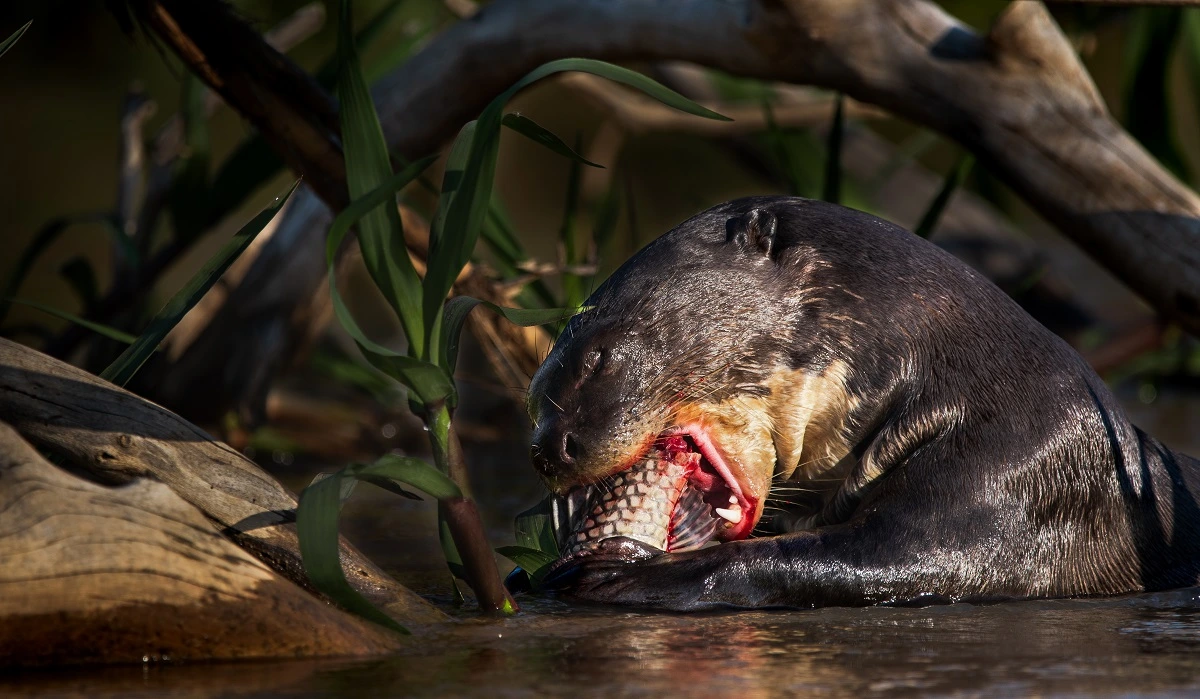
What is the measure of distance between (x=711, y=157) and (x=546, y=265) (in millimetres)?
6647

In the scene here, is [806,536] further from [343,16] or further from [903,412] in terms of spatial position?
[343,16]

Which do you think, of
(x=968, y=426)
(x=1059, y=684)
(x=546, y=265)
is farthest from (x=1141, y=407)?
(x=1059, y=684)

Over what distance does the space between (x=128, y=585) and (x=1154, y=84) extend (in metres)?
3.29

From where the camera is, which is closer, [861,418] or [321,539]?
[321,539]

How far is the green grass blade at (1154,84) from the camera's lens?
12.9ft

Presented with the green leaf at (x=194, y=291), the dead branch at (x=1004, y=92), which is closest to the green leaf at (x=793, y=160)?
the dead branch at (x=1004, y=92)

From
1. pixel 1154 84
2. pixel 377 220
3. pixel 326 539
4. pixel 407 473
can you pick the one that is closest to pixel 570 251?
pixel 1154 84

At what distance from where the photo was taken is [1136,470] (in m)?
2.28

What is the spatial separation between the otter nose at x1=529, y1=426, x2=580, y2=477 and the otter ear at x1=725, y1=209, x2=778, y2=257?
444 millimetres

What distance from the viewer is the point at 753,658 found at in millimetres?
1607

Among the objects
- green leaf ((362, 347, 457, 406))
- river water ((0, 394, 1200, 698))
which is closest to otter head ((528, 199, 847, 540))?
river water ((0, 394, 1200, 698))

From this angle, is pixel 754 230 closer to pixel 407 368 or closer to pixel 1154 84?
pixel 407 368

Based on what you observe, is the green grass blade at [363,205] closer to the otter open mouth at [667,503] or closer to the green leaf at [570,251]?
the otter open mouth at [667,503]

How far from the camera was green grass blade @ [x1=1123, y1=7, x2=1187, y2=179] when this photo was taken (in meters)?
3.92
